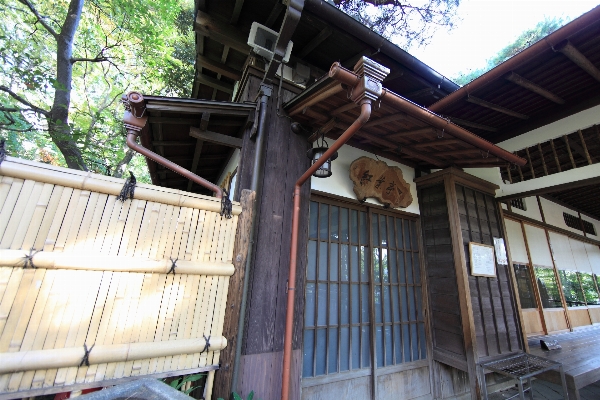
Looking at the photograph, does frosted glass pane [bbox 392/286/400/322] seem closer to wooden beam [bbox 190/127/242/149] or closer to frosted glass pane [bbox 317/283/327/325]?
frosted glass pane [bbox 317/283/327/325]

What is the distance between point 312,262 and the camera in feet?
11.4

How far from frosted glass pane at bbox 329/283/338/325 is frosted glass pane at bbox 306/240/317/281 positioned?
13.0 inches

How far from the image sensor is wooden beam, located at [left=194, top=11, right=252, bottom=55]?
350 centimetres

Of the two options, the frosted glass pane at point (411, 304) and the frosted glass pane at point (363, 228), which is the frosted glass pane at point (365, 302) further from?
the frosted glass pane at point (411, 304)

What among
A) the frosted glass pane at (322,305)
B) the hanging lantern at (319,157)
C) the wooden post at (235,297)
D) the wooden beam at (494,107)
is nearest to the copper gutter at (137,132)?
the wooden post at (235,297)

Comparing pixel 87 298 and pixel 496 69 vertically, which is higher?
pixel 496 69

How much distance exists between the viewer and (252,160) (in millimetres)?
3176

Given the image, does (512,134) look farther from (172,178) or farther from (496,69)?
(172,178)

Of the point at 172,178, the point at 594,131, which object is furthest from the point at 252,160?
the point at 594,131

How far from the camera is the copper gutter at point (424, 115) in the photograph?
232 cm

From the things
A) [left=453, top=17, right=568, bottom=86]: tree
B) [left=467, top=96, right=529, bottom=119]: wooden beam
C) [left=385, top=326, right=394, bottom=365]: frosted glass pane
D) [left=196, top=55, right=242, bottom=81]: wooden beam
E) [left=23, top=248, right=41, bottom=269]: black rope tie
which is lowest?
[left=385, top=326, right=394, bottom=365]: frosted glass pane

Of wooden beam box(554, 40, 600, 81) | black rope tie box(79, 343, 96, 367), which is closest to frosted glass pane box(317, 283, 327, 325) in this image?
black rope tie box(79, 343, 96, 367)

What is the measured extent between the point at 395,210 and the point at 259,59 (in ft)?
10.7

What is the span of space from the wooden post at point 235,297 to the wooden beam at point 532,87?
3.89 metres
